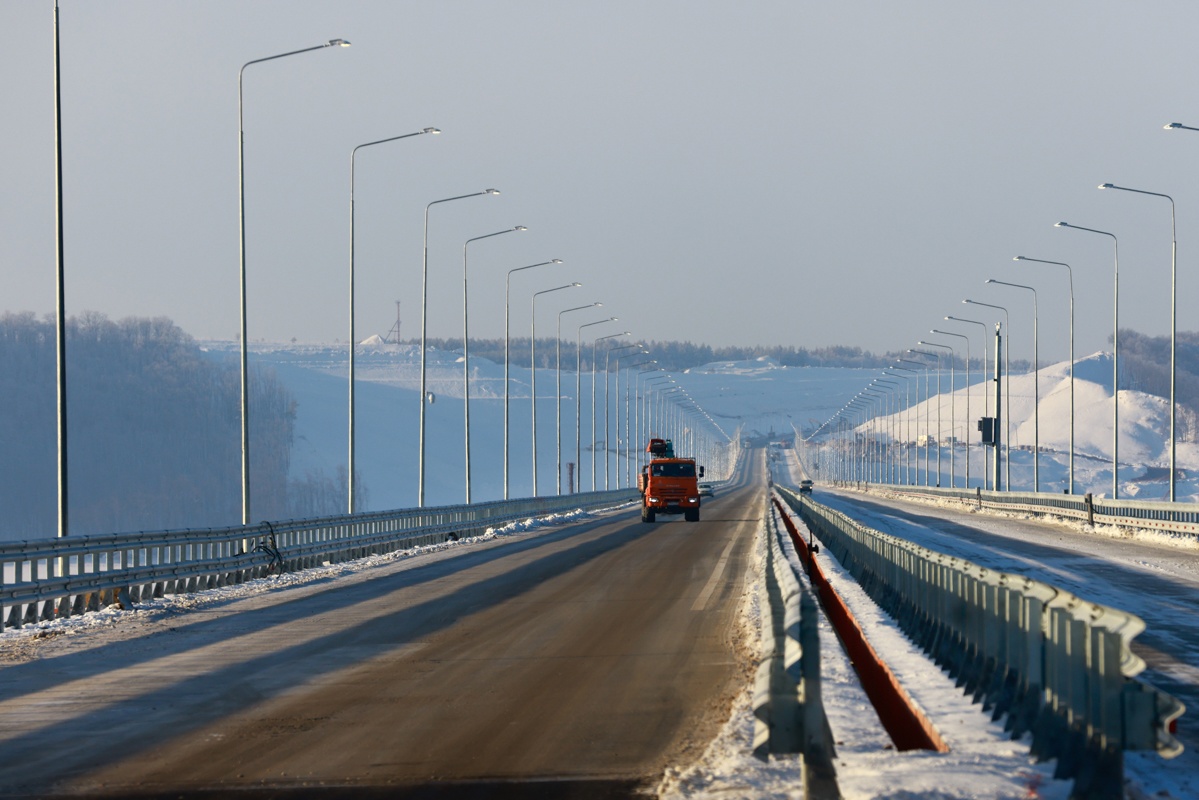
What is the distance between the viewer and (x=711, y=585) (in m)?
27.8

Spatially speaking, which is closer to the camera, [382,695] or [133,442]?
[382,695]

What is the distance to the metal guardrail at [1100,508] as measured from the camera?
151 feet

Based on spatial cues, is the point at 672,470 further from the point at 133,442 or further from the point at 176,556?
the point at 133,442

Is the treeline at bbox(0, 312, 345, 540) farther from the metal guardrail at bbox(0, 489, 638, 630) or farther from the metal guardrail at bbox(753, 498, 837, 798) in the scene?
the metal guardrail at bbox(753, 498, 837, 798)

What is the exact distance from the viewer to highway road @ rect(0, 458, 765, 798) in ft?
34.2

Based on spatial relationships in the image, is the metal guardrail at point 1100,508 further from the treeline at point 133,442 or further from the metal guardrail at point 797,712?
the treeline at point 133,442

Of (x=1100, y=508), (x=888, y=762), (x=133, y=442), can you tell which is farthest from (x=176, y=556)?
(x=133, y=442)

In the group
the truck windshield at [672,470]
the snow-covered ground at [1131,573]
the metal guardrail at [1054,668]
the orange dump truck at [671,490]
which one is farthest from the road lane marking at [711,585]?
the truck windshield at [672,470]

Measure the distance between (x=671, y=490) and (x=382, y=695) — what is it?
50.5 m

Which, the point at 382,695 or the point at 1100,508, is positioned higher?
the point at 382,695

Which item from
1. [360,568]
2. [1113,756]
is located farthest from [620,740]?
[360,568]

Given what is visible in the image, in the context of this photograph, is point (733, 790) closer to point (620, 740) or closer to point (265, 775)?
point (620, 740)

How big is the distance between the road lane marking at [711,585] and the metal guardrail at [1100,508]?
14.1 metres

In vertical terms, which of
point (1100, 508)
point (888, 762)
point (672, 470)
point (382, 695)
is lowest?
point (1100, 508)
